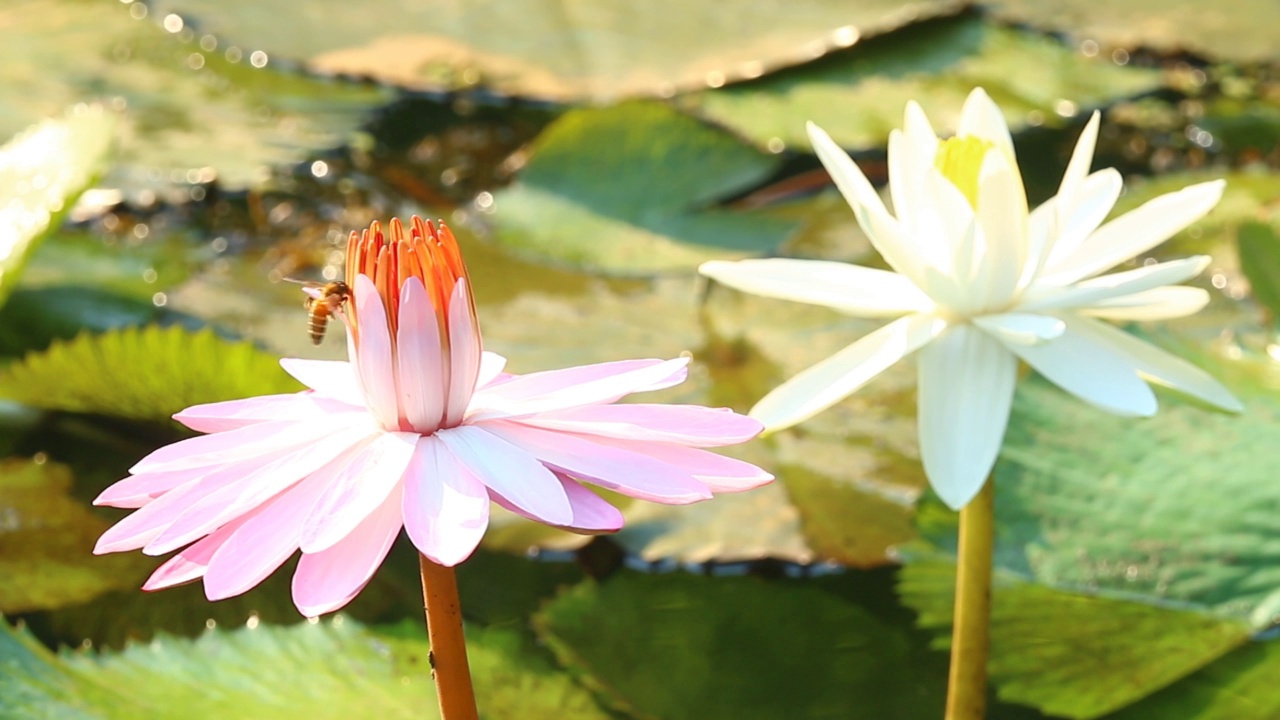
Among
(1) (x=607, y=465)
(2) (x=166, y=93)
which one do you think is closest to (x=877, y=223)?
(1) (x=607, y=465)

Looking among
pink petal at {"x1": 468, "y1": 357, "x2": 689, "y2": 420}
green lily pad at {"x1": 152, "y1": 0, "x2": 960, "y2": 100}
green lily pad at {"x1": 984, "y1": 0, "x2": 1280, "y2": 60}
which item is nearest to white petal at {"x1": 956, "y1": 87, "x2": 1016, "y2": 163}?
pink petal at {"x1": 468, "y1": 357, "x2": 689, "y2": 420}

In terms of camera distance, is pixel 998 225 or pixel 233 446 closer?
pixel 233 446

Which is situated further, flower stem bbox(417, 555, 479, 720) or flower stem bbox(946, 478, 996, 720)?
flower stem bbox(946, 478, 996, 720)

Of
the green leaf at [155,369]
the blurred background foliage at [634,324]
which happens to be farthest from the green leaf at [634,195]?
the green leaf at [155,369]

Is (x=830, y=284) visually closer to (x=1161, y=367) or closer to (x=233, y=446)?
(x=1161, y=367)

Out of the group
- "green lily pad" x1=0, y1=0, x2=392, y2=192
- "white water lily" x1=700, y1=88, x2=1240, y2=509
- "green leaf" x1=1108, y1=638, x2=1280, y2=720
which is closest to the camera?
"white water lily" x1=700, y1=88, x2=1240, y2=509

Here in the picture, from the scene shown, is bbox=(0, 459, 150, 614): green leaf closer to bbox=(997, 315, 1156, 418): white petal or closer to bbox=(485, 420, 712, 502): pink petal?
bbox=(485, 420, 712, 502): pink petal

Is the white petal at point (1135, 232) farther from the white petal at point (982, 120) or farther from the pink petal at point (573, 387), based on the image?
the pink petal at point (573, 387)
